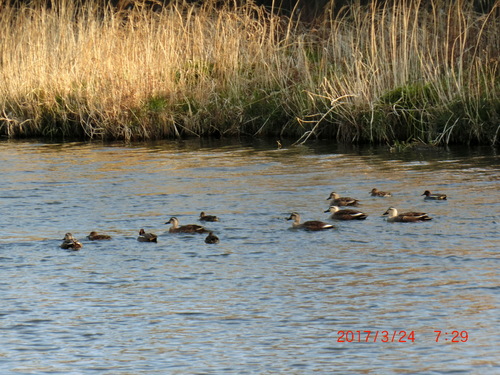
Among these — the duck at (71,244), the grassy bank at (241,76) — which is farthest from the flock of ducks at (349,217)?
the grassy bank at (241,76)

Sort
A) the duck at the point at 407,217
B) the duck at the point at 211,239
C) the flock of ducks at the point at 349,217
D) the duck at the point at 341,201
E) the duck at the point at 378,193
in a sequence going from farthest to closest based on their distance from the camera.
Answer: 1. the duck at the point at 378,193
2. the duck at the point at 341,201
3. the duck at the point at 407,217
4. the flock of ducks at the point at 349,217
5. the duck at the point at 211,239

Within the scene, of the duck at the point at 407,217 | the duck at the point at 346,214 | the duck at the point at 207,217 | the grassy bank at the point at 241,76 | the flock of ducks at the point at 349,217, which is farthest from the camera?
the grassy bank at the point at 241,76

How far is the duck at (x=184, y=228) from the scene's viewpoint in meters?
11.3

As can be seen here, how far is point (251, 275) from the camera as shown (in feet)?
30.9

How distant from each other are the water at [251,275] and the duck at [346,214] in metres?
0.17

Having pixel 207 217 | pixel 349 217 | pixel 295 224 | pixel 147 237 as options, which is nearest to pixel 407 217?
pixel 349 217

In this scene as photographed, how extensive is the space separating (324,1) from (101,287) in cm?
2249

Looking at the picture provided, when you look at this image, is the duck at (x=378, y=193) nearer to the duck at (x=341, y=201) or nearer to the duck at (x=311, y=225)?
the duck at (x=341, y=201)

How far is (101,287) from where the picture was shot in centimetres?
912

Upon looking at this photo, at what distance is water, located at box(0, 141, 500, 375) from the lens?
7199 mm

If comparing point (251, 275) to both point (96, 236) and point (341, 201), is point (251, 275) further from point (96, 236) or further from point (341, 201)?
point (341, 201)

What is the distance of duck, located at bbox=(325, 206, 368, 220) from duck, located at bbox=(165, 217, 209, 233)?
1559mm

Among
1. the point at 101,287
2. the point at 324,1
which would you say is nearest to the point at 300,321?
A: the point at 101,287

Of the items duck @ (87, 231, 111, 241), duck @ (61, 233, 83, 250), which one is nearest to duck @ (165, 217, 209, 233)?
duck @ (87, 231, 111, 241)
